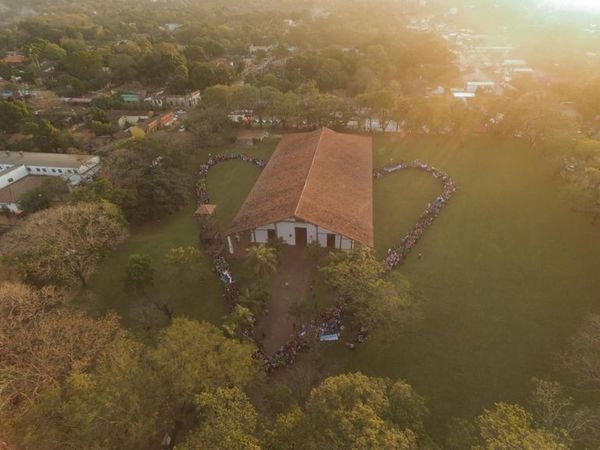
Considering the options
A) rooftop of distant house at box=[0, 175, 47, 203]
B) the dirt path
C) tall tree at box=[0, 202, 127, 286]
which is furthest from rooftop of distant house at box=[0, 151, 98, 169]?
the dirt path

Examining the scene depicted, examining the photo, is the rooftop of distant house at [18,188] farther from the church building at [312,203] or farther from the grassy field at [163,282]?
the church building at [312,203]

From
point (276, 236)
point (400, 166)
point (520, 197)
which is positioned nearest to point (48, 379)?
point (276, 236)

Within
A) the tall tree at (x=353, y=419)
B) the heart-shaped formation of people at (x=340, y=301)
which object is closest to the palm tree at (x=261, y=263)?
the heart-shaped formation of people at (x=340, y=301)

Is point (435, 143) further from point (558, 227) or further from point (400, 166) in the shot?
point (558, 227)

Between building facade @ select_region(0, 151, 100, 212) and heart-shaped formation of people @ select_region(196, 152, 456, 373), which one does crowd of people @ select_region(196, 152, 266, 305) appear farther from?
building facade @ select_region(0, 151, 100, 212)

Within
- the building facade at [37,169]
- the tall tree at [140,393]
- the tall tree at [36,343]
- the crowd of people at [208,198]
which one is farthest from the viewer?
the building facade at [37,169]
